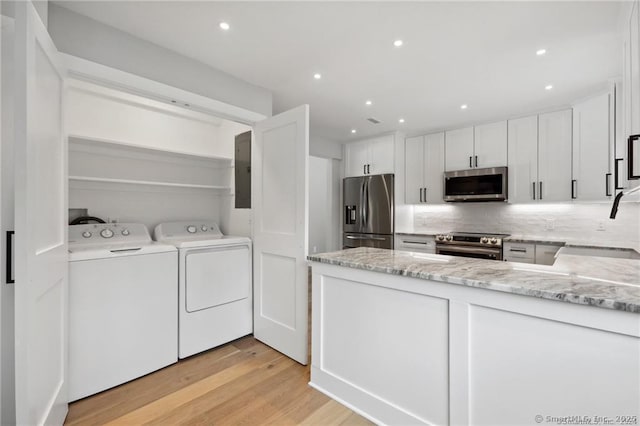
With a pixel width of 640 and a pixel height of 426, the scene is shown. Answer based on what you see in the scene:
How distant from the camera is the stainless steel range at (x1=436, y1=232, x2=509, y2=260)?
360 centimetres

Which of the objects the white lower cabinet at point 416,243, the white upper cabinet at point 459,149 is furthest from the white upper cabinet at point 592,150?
the white lower cabinet at point 416,243

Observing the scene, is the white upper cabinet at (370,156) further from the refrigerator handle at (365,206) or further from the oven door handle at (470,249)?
the oven door handle at (470,249)

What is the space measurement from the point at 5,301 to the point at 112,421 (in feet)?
3.01

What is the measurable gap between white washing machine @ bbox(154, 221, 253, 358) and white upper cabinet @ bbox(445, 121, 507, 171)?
3.36 meters

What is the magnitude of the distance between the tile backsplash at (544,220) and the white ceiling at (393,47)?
1.40 metres

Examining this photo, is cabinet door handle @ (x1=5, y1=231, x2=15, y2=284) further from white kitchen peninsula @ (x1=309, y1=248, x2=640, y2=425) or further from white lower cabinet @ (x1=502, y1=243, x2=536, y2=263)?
white lower cabinet @ (x1=502, y1=243, x2=536, y2=263)

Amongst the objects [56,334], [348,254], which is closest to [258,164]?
[348,254]

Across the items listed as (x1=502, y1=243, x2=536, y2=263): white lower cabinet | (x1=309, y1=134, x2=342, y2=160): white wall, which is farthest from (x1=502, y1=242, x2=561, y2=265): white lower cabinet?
(x1=309, y1=134, x2=342, y2=160): white wall

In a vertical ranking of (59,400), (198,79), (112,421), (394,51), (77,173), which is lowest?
(112,421)

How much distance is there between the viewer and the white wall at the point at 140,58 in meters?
1.73

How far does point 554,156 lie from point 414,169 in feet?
5.89

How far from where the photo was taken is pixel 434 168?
4441mm

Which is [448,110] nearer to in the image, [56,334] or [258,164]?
[258,164]

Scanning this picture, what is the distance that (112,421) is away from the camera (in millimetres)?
1607
